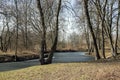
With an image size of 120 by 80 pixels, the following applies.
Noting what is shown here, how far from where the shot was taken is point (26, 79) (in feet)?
43.4

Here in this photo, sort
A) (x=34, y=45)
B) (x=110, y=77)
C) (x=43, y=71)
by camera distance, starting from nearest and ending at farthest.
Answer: (x=110, y=77) → (x=43, y=71) → (x=34, y=45)

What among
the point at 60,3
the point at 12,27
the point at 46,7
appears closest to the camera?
the point at 60,3

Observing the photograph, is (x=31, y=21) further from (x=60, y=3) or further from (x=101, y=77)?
(x=101, y=77)

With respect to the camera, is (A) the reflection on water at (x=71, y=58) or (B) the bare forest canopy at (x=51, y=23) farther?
(A) the reflection on water at (x=71, y=58)

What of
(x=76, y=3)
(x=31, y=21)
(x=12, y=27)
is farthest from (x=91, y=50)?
(x=76, y=3)

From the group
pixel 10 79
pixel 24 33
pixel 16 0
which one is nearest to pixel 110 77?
pixel 10 79

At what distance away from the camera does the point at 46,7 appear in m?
25.1

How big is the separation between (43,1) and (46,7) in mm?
850

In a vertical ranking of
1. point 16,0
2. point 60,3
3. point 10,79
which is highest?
point 16,0

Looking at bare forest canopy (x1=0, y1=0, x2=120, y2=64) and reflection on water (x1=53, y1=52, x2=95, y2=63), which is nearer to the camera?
bare forest canopy (x1=0, y1=0, x2=120, y2=64)

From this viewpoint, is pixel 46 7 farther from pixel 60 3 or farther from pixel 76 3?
pixel 76 3

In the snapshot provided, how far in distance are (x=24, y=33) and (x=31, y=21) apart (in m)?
17.9

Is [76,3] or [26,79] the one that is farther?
[76,3]

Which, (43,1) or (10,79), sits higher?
(43,1)
